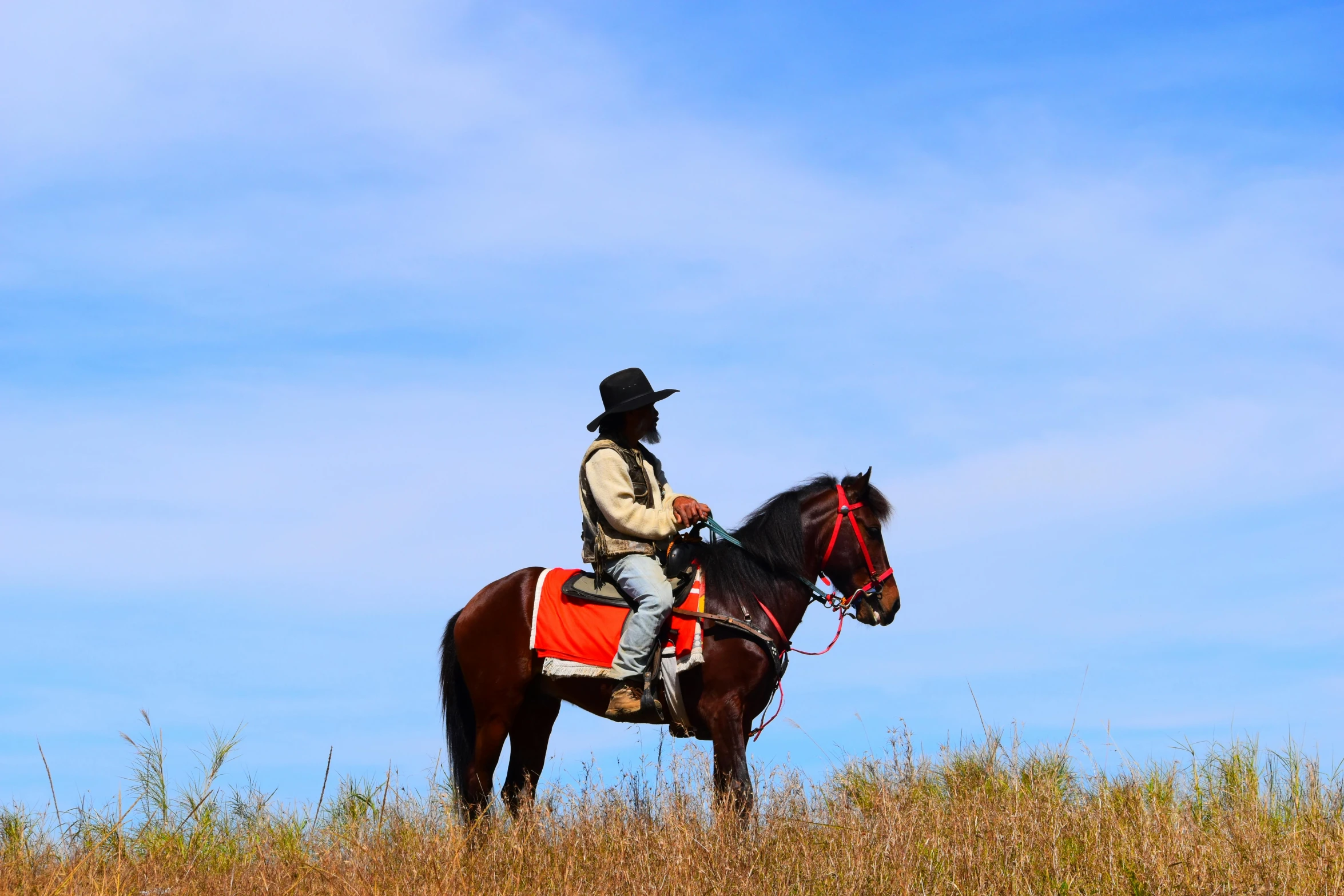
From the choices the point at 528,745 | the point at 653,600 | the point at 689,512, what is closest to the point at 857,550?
the point at 689,512

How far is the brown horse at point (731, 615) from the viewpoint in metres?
8.12

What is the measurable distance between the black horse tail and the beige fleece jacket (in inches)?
60.5

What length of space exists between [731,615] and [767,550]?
0.52m

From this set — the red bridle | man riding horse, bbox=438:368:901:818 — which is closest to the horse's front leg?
man riding horse, bbox=438:368:901:818

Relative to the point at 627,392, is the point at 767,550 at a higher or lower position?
lower

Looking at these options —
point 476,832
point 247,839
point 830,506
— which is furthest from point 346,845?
point 830,506

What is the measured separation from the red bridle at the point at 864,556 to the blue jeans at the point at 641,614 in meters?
1.18

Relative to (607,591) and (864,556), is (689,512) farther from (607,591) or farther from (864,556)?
(864,556)

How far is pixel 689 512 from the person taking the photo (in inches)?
321

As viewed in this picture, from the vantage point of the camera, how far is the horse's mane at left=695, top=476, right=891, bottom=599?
8344mm

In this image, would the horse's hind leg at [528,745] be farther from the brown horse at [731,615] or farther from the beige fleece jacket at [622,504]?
the beige fleece jacket at [622,504]

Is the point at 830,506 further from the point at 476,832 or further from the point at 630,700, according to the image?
the point at 476,832

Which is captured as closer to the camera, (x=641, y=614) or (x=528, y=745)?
(x=641, y=614)

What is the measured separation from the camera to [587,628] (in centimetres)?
824
